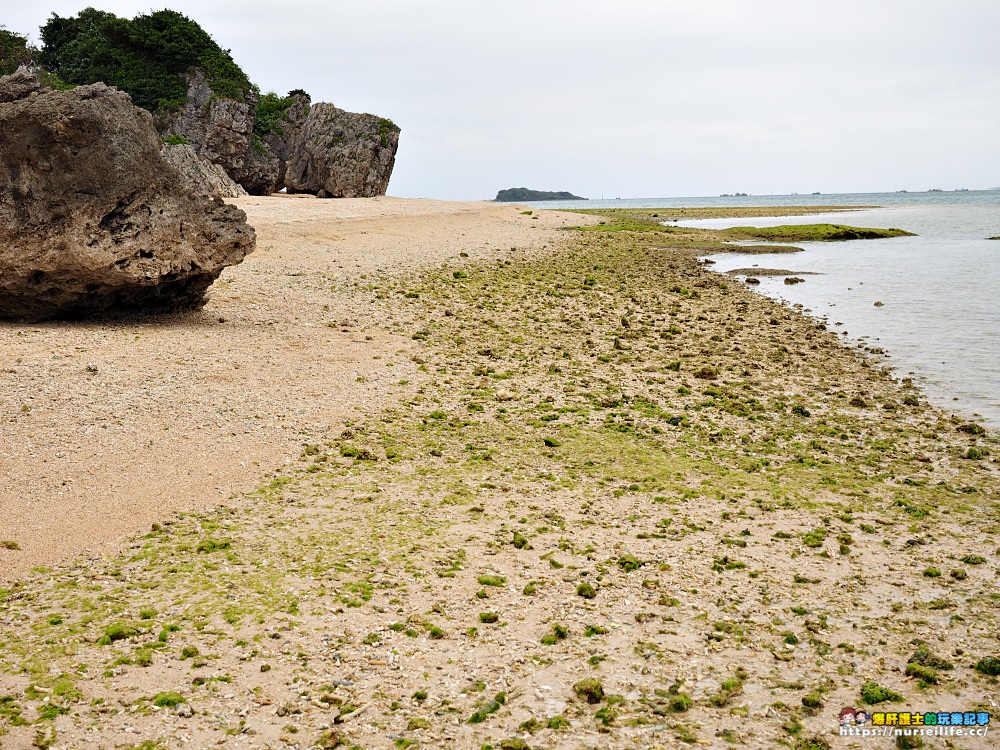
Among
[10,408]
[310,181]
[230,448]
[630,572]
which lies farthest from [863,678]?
[310,181]

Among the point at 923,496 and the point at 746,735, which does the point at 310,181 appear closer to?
the point at 923,496

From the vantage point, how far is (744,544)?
21.5 feet

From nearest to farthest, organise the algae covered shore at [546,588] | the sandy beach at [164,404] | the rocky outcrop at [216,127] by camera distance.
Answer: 1. the algae covered shore at [546,588]
2. the sandy beach at [164,404]
3. the rocky outcrop at [216,127]

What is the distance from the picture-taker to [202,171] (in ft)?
100

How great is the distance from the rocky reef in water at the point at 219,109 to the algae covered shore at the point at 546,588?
84.5ft

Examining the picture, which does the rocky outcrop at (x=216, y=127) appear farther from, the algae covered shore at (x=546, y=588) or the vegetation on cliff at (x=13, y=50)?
the algae covered shore at (x=546, y=588)

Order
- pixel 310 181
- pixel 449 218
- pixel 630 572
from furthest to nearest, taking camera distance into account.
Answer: pixel 310 181 < pixel 449 218 < pixel 630 572

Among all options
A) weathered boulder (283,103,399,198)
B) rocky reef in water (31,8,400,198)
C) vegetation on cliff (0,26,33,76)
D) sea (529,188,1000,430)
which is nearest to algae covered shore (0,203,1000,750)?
sea (529,188,1000,430)

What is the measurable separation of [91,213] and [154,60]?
2627cm

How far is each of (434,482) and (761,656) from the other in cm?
364

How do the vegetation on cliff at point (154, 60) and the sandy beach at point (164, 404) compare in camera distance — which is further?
the vegetation on cliff at point (154, 60)

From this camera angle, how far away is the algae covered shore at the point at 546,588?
14.1ft

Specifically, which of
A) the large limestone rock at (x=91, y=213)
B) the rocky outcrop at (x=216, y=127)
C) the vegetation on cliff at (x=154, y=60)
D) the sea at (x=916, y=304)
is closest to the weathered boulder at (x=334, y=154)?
the rocky outcrop at (x=216, y=127)

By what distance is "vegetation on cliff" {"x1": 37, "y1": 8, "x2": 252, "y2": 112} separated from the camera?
3300 centimetres
